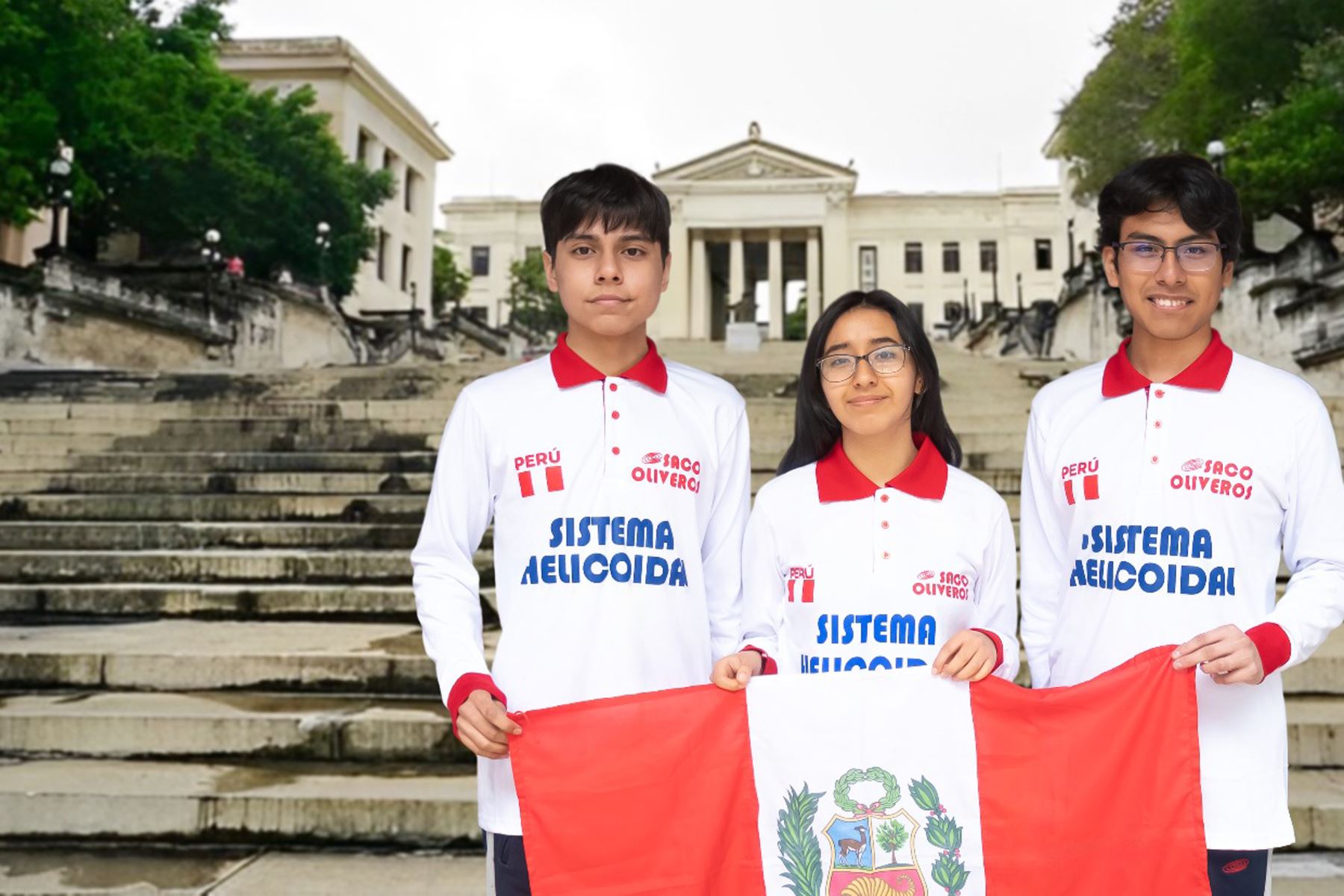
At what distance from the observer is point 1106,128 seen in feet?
87.8

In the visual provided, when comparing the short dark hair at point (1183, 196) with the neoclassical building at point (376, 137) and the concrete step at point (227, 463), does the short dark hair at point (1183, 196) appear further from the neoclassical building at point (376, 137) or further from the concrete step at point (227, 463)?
the neoclassical building at point (376, 137)

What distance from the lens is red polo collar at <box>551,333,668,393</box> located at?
8.75ft

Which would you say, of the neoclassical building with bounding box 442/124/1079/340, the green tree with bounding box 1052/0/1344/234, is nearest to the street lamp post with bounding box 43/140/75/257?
the green tree with bounding box 1052/0/1344/234

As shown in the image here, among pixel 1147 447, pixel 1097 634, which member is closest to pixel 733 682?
pixel 1097 634

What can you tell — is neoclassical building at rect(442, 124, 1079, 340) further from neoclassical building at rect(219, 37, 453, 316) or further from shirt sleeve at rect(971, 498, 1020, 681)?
shirt sleeve at rect(971, 498, 1020, 681)

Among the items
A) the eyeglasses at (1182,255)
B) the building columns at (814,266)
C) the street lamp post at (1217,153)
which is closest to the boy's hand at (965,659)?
the eyeglasses at (1182,255)

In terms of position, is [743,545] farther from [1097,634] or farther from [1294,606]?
[1294,606]

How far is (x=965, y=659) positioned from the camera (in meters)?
2.39

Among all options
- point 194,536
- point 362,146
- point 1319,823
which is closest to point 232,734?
point 194,536

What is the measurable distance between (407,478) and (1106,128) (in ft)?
75.9

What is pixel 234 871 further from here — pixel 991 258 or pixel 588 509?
pixel 991 258

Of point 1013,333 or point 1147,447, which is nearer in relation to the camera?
point 1147,447

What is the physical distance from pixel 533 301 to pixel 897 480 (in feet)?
200

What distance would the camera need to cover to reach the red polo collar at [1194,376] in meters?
2.63
